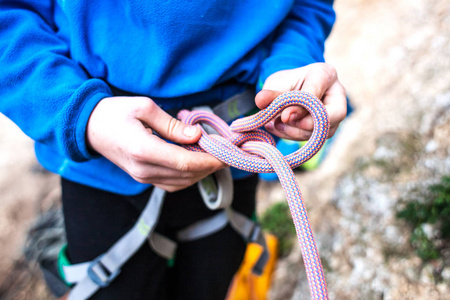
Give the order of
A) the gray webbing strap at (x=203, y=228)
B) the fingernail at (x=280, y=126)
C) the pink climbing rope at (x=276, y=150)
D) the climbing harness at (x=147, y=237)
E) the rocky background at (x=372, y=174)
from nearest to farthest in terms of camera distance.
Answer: the pink climbing rope at (x=276, y=150) → the fingernail at (x=280, y=126) → the climbing harness at (x=147, y=237) → the gray webbing strap at (x=203, y=228) → the rocky background at (x=372, y=174)

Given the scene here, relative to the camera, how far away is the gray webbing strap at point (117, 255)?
3.34ft

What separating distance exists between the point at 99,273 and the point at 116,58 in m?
0.64

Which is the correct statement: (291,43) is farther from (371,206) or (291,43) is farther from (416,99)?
(416,99)

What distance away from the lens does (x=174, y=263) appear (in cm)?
125

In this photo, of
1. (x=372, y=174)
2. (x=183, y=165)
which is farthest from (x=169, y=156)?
(x=372, y=174)

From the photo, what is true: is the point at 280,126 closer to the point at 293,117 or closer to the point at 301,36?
the point at 293,117

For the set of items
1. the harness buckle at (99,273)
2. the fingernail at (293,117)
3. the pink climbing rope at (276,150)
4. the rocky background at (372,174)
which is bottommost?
the rocky background at (372,174)

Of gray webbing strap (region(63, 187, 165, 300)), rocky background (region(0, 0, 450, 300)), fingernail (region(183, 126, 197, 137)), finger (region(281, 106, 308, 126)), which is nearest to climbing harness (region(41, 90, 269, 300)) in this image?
gray webbing strap (region(63, 187, 165, 300))

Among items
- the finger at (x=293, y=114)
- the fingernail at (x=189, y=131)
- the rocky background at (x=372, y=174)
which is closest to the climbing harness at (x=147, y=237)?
the fingernail at (x=189, y=131)

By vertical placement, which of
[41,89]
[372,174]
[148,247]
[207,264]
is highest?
[41,89]

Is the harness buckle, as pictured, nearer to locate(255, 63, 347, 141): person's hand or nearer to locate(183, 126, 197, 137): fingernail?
locate(183, 126, 197, 137): fingernail

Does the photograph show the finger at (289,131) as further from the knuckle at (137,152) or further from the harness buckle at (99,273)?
the harness buckle at (99,273)

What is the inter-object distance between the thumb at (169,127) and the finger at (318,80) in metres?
0.30

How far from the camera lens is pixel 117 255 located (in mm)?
1025
